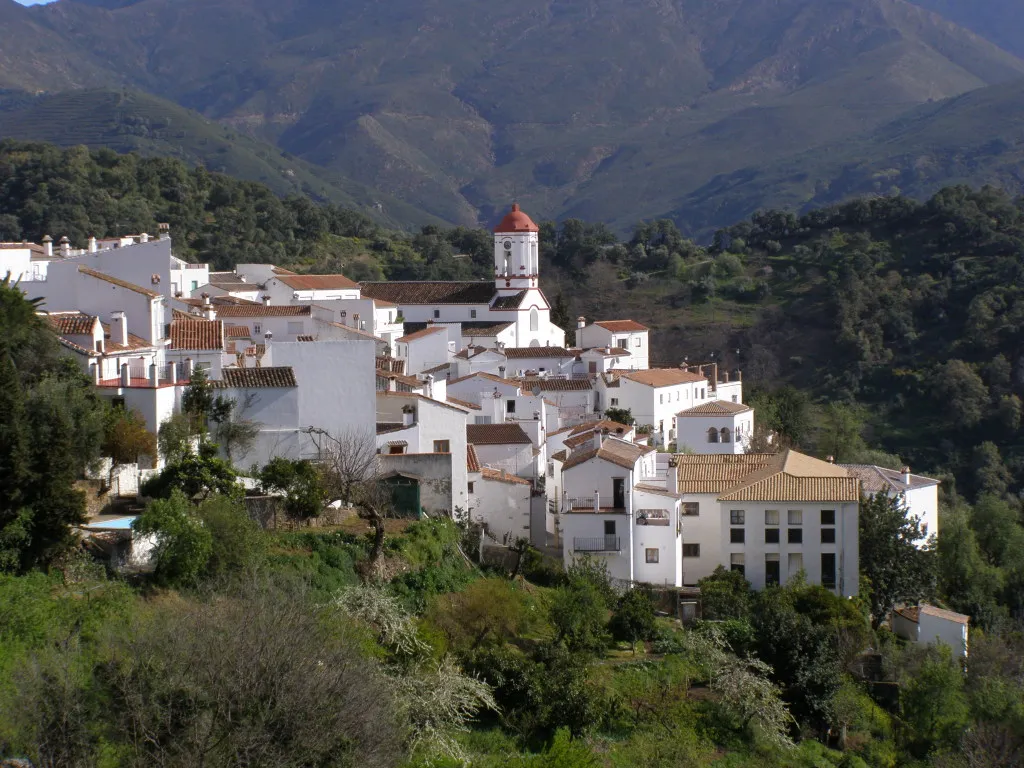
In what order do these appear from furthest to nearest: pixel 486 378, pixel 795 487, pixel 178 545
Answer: pixel 486 378 → pixel 795 487 → pixel 178 545

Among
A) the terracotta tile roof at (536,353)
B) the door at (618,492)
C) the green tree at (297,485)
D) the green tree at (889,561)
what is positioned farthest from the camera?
the terracotta tile roof at (536,353)

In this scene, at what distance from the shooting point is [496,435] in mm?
36438

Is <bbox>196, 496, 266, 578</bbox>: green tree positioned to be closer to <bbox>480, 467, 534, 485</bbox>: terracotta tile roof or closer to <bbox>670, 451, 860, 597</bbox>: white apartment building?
<bbox>480, 467, 534, 485</bbox>: terracotta tile roof

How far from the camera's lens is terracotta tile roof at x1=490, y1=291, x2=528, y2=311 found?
192 ft

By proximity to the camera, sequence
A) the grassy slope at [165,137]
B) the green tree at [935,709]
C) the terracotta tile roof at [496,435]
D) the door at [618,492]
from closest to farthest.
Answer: the green tree at [935,709] → the door at [618,492] → the terracotta tile roof at [496,435] → the grassy slope at [165,137]

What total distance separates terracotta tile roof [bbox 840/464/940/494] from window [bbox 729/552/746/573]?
165 inches

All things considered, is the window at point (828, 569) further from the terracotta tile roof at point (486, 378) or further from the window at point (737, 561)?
the terracotta tile roof at point (486, 378)

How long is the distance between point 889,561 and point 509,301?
27.7 metres

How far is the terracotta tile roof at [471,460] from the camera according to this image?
1281 inches

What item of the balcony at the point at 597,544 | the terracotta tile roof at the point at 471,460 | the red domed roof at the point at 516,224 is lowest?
the balcony at the point at 597,544

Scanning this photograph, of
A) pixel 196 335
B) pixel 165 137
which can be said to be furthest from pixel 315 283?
pixel 165 137

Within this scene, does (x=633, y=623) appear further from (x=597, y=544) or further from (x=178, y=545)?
(x=178, y=545)

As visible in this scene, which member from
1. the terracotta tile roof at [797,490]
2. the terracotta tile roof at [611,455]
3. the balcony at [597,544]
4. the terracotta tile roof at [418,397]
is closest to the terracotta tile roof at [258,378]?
the terracotta tile roof at [418,397]

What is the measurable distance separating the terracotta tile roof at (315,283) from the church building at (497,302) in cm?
192
